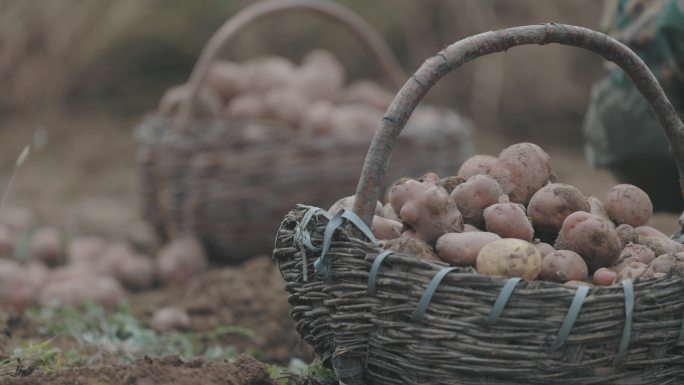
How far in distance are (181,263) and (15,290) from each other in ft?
2.61

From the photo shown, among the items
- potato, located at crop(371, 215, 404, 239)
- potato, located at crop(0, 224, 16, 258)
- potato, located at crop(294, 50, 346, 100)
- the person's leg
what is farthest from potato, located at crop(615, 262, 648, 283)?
potato, located at crop(294, 50, 346, 100)

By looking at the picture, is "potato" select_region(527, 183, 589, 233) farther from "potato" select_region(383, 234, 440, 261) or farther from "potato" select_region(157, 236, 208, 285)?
"potato" select_region(157, 236, 208, 285)

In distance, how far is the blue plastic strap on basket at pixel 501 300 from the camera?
1618 millimetres

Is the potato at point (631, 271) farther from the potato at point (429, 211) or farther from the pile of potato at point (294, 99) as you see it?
the pile of potato at point (294, 99)

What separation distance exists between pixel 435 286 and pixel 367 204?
0.21 meters

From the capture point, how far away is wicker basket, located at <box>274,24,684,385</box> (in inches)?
64.2

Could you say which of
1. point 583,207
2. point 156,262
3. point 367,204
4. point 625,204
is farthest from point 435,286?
point 156,262

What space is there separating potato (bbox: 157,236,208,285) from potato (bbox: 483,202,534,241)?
7.50 ft

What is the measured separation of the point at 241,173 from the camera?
159 inches

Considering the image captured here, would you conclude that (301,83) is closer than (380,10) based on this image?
Yes

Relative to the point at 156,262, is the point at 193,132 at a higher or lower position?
higher

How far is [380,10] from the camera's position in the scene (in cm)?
731

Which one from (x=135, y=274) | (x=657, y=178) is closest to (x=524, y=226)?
(x=657, y=178)

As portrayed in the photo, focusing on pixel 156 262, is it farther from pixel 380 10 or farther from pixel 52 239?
pixel 380 10
